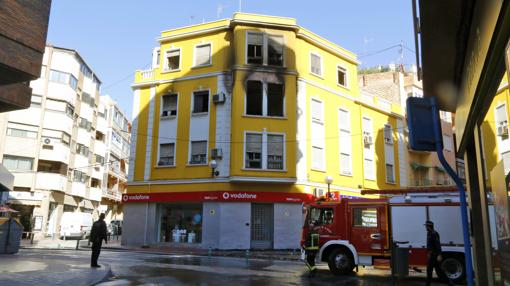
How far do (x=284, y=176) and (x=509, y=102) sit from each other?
24824 mm

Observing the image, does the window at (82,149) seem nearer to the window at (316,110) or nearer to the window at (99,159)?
the window at (99,159)

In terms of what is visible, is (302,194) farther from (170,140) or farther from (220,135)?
(170,140)

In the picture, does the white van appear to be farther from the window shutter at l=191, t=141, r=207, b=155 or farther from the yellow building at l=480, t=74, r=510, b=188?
the yellow building at l=480, t=74, r=510, b=188

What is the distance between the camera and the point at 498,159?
399 centimetres

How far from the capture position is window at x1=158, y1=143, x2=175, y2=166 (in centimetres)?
3016

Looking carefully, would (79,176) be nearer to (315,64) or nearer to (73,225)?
(73,225)

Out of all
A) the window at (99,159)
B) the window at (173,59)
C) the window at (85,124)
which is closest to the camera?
the window at (173,59)

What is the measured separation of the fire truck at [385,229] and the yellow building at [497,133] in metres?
9.78

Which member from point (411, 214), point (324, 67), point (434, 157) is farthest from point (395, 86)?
point (411, 214)

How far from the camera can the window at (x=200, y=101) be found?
99.0ft

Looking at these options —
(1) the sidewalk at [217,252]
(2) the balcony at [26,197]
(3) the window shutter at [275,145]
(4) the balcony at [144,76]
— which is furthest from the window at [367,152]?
(2) the balcony at [26,197]

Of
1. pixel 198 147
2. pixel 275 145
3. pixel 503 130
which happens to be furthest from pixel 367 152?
pixel 503 130

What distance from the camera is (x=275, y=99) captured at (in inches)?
1180

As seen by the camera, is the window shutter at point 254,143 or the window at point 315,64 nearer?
the window shutter at point 254,143
